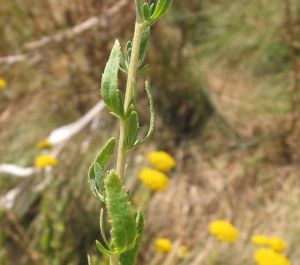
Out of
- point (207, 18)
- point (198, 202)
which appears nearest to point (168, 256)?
point (198, 202)

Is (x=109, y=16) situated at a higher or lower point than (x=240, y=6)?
higher

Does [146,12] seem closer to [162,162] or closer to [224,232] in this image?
[224,232]

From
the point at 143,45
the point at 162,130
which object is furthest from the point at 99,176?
the point at 162,130

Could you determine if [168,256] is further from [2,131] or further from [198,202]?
[2,131]

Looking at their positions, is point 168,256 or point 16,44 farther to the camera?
point 16,44

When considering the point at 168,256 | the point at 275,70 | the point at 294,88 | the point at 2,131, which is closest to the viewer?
the point at 168,256

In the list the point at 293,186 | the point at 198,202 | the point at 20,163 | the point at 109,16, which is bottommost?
the point at 293,186

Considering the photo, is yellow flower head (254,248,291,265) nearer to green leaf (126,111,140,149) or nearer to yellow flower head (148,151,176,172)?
yellow flower head (148,151,176,172)

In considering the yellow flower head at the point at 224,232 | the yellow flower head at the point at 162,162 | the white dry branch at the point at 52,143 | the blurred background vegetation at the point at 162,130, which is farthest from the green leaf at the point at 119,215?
the white dry branch at the point at 52,143
